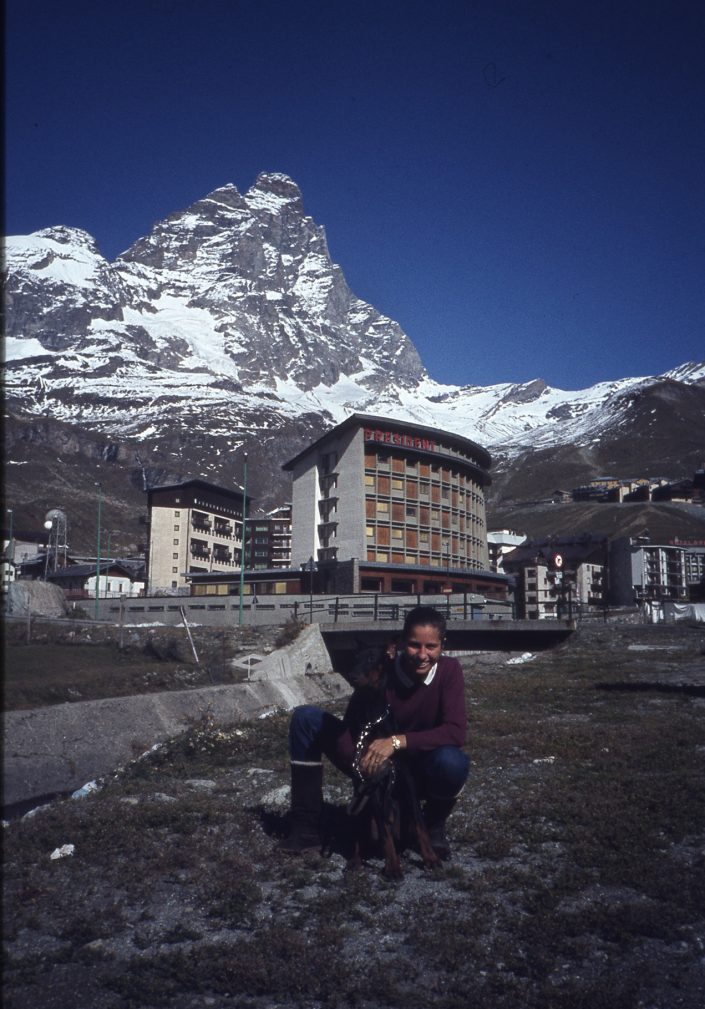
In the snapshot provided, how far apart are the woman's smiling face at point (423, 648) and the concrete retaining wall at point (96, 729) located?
9391 millimetres

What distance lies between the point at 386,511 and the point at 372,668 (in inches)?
3056

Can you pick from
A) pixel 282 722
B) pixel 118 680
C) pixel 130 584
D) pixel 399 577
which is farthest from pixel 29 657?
pixel 130 584

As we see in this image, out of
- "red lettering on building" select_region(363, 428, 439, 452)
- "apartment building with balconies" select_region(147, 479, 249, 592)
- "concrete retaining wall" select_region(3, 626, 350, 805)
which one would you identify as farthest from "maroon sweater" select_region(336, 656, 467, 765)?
"apartment building with balconies" select_region(147, 479, 249, 592)

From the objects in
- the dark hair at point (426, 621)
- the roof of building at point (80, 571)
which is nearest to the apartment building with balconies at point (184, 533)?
the roof of building at point (80, 571)

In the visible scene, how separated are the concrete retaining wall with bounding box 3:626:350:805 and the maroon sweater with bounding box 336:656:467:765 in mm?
9118

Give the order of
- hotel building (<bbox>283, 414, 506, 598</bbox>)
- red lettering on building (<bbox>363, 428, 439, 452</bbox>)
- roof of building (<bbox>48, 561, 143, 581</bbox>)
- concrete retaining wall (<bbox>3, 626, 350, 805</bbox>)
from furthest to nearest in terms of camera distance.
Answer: roof of building (<bbox>48, 561, 143, 581</bbox>) → red lettering on building (<bbox>363, 428, 439, 452</bbox>) → hotel building (<bbox>283, 414, 506, 598</bbox>) → concrete retaining wall (<bbox>3, 626, 350, 805</bbox>)

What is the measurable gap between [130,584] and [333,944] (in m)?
113

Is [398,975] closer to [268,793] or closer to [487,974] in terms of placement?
[487,974]

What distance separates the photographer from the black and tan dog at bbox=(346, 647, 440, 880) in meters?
5.95

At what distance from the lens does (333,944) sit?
16.2 ft

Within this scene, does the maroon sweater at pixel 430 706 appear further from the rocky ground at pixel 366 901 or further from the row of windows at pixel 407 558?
the row of windows at pixel 407 558

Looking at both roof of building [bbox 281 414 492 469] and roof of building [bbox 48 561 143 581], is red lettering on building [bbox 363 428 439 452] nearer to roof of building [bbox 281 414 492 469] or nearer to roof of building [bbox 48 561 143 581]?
roof of building [bbox 281 414 492 469]

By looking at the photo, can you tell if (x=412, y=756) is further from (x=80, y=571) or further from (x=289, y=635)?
(x=80, y=571)

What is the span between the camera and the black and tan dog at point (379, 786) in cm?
595
